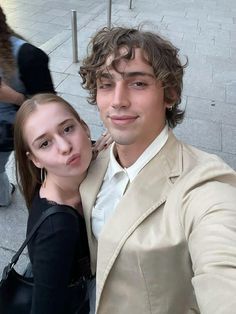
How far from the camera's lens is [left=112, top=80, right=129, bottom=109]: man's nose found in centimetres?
145

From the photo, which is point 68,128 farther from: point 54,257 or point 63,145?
point 54,257

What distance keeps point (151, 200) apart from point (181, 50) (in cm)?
562

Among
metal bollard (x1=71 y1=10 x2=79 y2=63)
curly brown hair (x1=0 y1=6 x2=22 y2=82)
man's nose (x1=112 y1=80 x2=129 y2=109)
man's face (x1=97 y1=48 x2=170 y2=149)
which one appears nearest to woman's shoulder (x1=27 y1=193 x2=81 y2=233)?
man's face (x1=97 y1=48 x2=170 y2=149)

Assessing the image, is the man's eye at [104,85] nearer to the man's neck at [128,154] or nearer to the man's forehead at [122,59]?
the man's forehead at [122,59]

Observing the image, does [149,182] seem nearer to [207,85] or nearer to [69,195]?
[69,195]

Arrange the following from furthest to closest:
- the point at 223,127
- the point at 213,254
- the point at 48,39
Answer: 1. the point at 48,39
2. the point at 223,127
3. the point at 213,254

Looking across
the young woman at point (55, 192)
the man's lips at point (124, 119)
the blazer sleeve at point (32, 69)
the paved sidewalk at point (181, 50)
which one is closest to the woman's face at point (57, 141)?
the young woman at point (55, 192)

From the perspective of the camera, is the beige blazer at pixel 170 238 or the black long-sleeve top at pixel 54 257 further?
the black long-sleeve top at pixel 54 257

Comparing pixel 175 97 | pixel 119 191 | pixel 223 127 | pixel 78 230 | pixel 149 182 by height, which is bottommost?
pixel 223 127

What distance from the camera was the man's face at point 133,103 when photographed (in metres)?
1.46

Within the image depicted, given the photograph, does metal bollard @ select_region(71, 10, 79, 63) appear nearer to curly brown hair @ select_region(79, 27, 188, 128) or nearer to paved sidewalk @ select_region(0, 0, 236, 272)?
paved sidewalk @ select_region(0, 0, 236, 272)

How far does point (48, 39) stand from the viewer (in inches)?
259

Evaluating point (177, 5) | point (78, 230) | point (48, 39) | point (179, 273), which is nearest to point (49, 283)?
point (78, 230)

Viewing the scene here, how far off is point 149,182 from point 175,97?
20.2 inches
